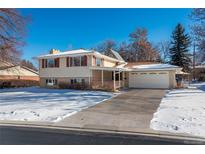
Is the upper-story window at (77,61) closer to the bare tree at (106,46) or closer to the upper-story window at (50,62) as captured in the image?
the upper-story window at (50,62)

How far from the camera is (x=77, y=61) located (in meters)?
22.2

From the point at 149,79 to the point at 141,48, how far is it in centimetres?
2196

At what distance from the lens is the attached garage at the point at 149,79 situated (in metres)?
23.7

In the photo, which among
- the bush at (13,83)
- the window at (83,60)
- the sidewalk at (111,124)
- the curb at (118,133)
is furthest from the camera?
the bush at (13,83)

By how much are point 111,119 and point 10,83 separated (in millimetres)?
23760

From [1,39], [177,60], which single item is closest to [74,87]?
[1,39]

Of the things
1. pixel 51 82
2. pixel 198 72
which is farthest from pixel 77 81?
pixel 198 72

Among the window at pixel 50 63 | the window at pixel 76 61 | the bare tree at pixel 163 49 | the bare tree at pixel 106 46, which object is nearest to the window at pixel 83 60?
the window at pixel 76 61

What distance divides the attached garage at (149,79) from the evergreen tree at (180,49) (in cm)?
1586

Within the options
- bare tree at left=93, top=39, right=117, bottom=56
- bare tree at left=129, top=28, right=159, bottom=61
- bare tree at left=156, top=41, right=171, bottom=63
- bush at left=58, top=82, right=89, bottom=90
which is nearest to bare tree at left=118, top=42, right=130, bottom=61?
bare tree at left=129, top=28, right=159, bottom=61

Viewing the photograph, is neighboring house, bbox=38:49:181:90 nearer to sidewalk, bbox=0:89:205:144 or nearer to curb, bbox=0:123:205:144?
sidewalk, bbox=0:89:205:144

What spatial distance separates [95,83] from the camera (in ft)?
70.5
